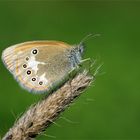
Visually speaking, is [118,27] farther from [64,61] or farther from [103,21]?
[64,61]

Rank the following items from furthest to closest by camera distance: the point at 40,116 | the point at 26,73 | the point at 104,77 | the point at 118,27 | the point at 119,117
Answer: the point at 118,27 → the point at 104,77 → the point at 119,117 → the point at 26,73 → the point at 40,116

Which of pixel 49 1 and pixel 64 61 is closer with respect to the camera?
pixel 64 61

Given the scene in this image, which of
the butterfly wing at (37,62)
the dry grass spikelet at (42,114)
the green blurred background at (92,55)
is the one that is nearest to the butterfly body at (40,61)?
the butterfly wing at (37,62)

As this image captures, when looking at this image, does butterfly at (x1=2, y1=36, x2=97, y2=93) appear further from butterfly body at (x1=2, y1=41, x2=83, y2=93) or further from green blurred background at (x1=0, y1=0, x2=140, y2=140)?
green blurred background at (x1=0, y1=0, x2=140, y2=140)

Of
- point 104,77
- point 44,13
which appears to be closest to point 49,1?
point 44,13

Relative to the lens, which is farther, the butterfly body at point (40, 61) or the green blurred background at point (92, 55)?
the green blurred background at point (92, 55)

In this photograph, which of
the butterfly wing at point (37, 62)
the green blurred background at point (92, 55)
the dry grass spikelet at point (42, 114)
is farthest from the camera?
the green blurred background at point (92, 55)

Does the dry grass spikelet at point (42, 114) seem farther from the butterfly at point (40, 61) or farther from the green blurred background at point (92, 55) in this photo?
the green blurred background at point (92, 55)
